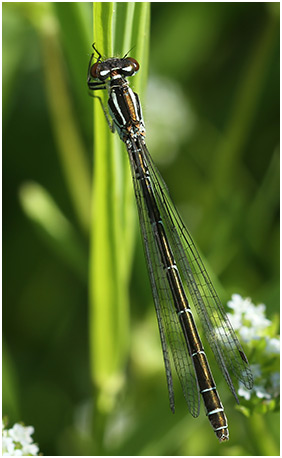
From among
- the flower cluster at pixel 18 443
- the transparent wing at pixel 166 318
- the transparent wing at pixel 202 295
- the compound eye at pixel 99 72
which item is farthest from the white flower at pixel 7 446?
the compound eye at pixel 99 72

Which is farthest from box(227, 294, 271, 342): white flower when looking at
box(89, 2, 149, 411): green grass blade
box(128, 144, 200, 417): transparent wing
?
box(89, 2, 149, 411): green grass blade

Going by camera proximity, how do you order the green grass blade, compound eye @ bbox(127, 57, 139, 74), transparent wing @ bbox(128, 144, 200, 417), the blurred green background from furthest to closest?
the blurred green background < transparent wing @ bbox(128, 144, 200, 417) < compound eye @ bbox(127, 57, 139, 74) < the green grass blade

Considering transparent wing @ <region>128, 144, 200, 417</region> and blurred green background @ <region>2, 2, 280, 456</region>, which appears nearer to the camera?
transparent wing @ <region>128, 144, 200, 417</region>

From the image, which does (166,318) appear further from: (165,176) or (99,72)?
(165,176)

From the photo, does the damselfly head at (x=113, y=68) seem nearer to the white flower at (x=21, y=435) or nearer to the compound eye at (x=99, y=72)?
the compound eye at (x=99, y=72)

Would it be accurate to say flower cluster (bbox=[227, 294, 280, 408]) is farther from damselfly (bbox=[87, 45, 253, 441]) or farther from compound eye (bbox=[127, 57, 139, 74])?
compound eye (bbox=[127, 57, 139, 74])

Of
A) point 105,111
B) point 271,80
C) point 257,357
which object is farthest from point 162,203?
point 271,80

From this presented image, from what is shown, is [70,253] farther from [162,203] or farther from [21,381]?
[21,381]
